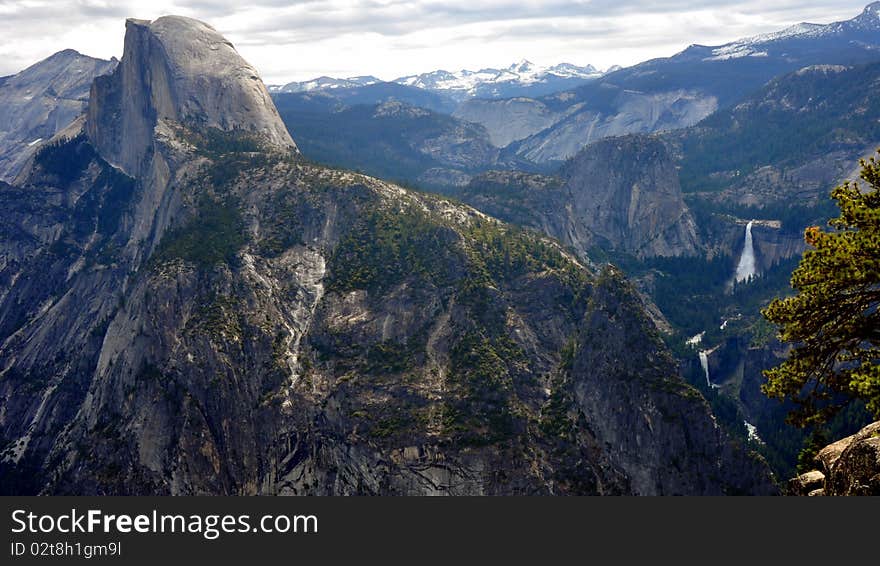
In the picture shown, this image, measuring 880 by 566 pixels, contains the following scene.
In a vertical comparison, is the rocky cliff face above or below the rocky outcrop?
below

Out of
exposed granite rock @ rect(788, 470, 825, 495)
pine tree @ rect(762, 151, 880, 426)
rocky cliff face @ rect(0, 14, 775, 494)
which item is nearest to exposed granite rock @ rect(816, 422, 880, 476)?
pine tree @ rect(762, 151, 880, 426)

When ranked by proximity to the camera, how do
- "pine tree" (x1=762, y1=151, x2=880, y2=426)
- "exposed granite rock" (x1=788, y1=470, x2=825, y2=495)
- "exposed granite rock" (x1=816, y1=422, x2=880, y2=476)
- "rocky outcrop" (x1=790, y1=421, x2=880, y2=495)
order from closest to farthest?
1. "rocky outcrop" (x1=790, y1=421, x2=880, y2=495)
2. "pine tree" (x1=762, y1=151, x2=880, y2=426)
3. "exposed granite rock" (x1=816, y1=422, x2=880, y2=476)
4. "exposed granite rock" (x1=788, y1=470, x2=825, y2=495)

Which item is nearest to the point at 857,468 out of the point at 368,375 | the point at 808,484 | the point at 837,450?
the point at 837,450

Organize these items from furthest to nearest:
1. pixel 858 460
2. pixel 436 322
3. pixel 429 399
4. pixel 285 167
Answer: pixel 285 167, pixel 436 322, pixel 429 399, pixel 858 460

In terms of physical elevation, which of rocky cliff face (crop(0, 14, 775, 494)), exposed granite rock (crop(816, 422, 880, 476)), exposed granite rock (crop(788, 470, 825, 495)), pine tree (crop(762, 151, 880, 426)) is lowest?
rocky cliff face (crop(0, 14, 775, 494))

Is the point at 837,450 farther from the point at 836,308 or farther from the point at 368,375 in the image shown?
the point at 368,375

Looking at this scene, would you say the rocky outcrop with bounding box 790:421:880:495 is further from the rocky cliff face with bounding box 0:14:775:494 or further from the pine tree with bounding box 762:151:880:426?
the rocky cliff face with bounding box 0:14:775:494

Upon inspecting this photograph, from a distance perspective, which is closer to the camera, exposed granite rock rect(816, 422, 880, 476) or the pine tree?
the pine tree

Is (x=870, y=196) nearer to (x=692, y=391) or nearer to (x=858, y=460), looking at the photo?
(x=858, y=460)

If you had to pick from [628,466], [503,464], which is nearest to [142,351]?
[503,464]
